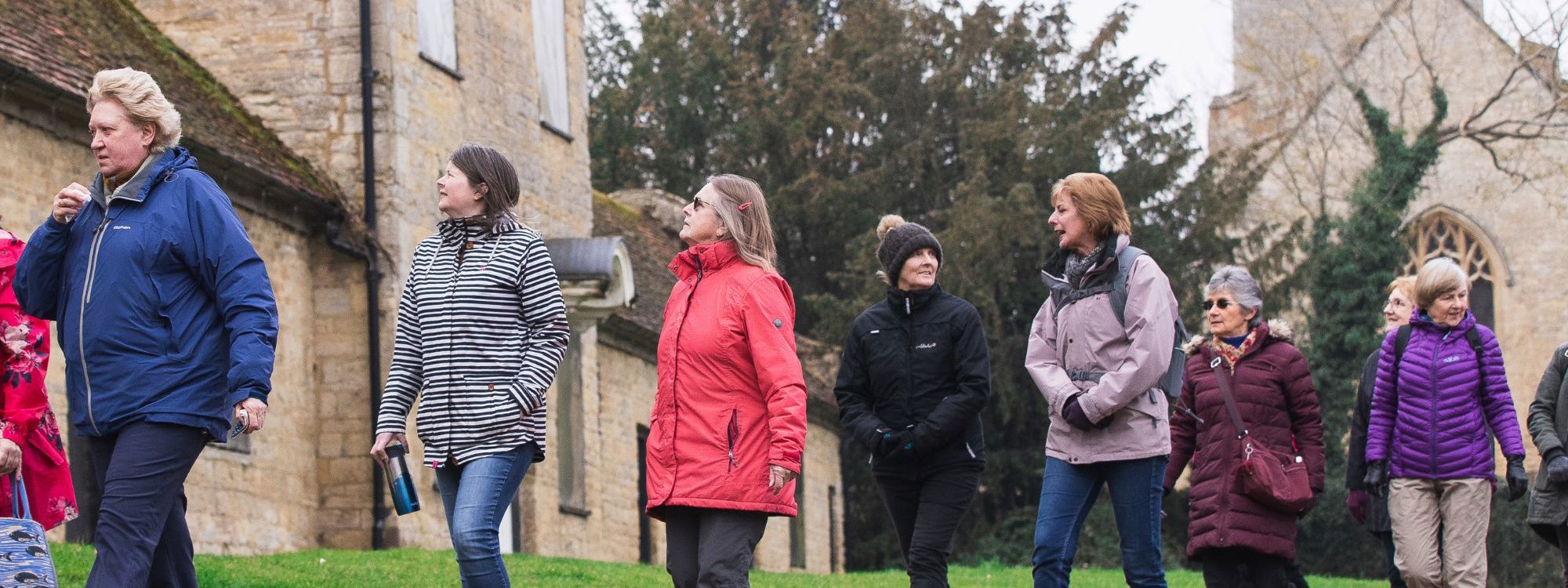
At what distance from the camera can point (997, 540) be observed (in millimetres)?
29641

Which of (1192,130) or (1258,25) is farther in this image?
(1258,25)

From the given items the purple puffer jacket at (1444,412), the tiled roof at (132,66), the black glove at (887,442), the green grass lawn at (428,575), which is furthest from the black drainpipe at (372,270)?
the purple puffer jacket at (1444,412)

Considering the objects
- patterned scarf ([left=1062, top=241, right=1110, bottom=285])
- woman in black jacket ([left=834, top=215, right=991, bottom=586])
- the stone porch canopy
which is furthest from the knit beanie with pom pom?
the stone porch canopy

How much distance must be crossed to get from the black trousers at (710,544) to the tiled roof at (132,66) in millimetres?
8499

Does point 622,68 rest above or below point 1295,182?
above

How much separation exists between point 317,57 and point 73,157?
4080 mm

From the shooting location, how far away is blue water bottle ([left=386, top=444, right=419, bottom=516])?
6.58m

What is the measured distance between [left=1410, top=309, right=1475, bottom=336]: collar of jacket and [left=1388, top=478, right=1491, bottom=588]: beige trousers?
0.76 metres

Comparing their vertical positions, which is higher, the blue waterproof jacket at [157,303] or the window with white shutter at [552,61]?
the window with white shutter at [552,61]

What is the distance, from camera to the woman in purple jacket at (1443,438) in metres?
9.37

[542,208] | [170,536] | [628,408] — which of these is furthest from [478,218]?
[628,408]

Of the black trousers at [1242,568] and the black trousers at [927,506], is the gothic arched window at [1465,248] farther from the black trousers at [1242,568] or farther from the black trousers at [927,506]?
the black trousers at [927,506]

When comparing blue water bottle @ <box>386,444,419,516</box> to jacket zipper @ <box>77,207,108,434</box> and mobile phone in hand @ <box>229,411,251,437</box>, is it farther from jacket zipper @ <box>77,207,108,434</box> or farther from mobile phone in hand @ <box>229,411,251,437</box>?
jacket zipper @ <box>77,207,108,434</box>

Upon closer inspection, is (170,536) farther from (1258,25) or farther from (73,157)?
(1258,25)
